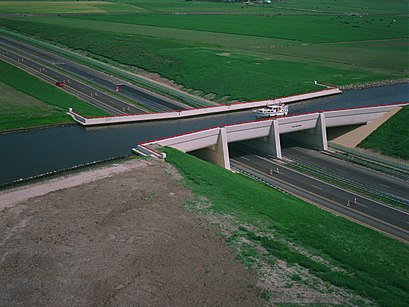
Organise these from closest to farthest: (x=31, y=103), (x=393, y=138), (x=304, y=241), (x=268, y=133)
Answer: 1. (x=304, y=241)
2. (x=268, y=133)
3. (x=393, y=138)
4. (x=31, y=103)

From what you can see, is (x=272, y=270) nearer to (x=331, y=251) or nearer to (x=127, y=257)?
(x=331, y=251)

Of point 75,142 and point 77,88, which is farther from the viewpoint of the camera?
point 77,88

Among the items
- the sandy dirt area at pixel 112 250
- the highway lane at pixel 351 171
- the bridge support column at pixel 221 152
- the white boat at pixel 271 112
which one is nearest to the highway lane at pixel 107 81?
the white boat at pixel 271 112

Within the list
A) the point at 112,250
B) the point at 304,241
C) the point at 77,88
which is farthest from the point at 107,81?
the point at 304,241

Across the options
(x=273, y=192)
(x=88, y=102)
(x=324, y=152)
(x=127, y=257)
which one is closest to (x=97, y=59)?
(x=88, y=102)

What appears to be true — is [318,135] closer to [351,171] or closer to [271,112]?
[271,112]

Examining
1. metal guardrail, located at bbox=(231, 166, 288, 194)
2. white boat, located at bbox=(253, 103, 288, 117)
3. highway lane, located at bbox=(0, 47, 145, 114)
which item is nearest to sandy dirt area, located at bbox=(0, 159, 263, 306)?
metal guardrail, located at bbox=(231, 166, 288, 194)

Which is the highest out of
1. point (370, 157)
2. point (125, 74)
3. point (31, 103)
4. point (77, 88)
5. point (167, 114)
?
point (31, 103)

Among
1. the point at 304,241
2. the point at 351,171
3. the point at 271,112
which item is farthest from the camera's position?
the point at 271,112
